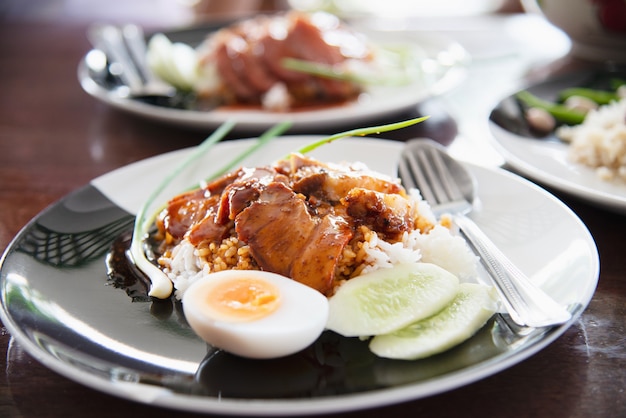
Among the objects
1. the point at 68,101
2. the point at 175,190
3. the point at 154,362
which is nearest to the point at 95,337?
the point at 154,362

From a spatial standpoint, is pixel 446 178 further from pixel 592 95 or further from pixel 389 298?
pixel 592 95

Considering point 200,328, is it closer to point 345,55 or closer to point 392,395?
point 392,395

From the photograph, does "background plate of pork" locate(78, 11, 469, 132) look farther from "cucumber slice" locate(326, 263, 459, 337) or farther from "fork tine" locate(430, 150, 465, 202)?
"cucumber slice" locate(326, 263, 459, 337)

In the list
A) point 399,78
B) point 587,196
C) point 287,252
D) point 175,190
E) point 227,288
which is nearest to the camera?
point 227,288

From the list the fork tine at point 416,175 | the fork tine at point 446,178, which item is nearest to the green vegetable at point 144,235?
the fork tine at point 416,175

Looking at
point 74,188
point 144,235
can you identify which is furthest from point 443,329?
point 74,188

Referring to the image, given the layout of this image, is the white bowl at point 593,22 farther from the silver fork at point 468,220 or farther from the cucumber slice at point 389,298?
the cucumber slice at point 389,298

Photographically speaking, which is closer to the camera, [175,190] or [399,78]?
[175,190]
